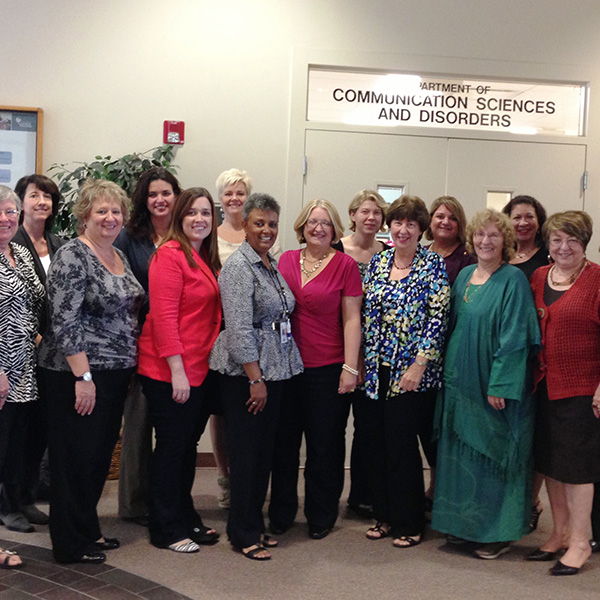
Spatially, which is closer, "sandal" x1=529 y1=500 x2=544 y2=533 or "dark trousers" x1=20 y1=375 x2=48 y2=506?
"dark trousers" x1=20 y1=375 x2=48 y2=506

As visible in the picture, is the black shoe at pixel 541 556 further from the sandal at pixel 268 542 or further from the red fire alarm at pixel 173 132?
the red fire alarm at pixel 173 132

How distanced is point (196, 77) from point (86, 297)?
2.33m

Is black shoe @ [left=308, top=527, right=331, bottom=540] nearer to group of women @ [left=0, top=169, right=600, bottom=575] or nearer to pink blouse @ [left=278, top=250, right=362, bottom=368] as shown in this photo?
group of women @ [left=0, top=169, right=600, bottom=575]

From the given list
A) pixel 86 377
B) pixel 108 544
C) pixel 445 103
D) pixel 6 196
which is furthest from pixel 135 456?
pixel 445 103

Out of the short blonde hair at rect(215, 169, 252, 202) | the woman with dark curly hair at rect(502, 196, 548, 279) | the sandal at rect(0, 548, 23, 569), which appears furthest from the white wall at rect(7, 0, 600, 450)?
the sandal at rect(0, 548, 23, 569)

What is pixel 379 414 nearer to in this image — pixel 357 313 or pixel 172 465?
pixel 357 313

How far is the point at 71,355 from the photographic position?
2.74 metres

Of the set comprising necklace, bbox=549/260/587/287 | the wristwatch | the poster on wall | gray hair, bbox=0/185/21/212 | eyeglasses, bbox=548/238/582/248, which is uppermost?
the poster on wall

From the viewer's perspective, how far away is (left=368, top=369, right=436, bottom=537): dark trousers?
3193 millimetres

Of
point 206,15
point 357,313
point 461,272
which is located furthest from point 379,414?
point 206,15

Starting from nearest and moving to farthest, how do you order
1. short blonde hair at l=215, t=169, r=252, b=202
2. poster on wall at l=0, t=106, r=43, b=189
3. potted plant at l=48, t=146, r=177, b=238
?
1. short blonde hair at l=215, t=169, r=252, b=202
2. potted plant at l=48, t=146, r=177, b=238
3. poster on wall at l=0, t=106, r=43, b=189

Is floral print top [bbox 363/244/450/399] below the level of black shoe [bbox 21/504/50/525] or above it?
above

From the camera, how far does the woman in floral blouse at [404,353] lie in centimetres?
316

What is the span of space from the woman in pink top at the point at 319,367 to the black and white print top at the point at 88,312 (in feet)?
2.45
